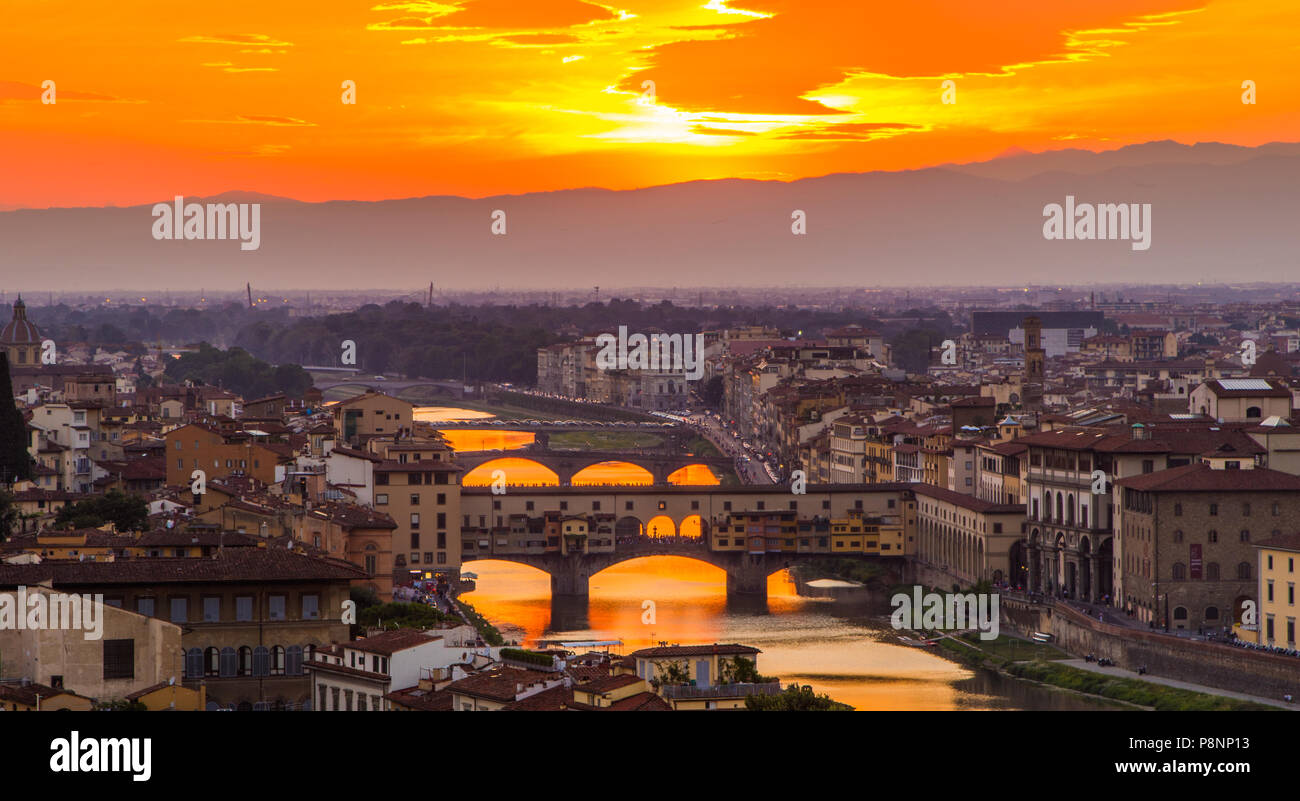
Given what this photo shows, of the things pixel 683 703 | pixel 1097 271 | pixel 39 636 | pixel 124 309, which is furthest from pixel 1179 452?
pixel 1097 271

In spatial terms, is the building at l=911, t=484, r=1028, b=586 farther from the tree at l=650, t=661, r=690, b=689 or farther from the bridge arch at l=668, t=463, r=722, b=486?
the bridge arch at l=668, t=463, r=722, b=486

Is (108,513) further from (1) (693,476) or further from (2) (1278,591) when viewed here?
(1) (693,476)

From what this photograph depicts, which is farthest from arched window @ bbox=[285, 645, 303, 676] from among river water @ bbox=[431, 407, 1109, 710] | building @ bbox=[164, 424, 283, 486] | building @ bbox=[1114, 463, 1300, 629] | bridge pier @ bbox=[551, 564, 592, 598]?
bridge pier @ bbox=[551, 564, 592, 598]

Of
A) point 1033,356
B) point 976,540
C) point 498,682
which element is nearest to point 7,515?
point 498,682

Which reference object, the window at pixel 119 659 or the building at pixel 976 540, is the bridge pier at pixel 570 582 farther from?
the window at pixel 119 659

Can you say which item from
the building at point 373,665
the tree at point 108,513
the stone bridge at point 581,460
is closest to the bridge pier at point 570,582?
the tree at point 108,513
